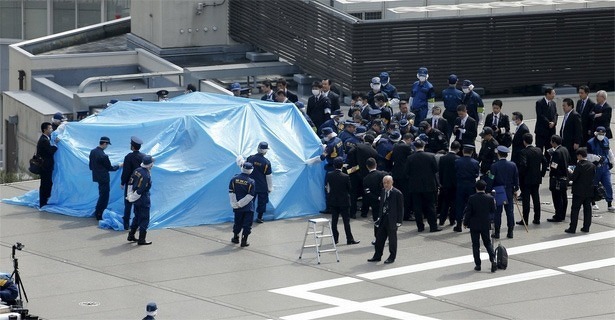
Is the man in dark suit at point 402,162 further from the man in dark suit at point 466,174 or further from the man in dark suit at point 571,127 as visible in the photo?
the man in dark suit at point 571,127

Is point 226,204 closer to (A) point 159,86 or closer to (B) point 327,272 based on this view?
(B) point 327,272

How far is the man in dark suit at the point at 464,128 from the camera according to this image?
25422 millimetres

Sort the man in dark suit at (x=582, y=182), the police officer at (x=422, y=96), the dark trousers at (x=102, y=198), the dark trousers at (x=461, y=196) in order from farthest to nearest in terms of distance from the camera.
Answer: the police officer at (x=422, y=96)
the dark trousers at (x=102, y=198)
the dark trousers at (x=461, y=196)
the man in dark suit at (x=582, y=182)

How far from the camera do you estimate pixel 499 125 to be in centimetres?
2567

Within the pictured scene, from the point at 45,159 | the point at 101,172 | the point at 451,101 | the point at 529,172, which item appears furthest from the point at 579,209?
the point at 45,159

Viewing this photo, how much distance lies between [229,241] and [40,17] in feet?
67.6

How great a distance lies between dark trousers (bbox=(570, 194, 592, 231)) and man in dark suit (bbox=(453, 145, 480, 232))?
1644 millimetres

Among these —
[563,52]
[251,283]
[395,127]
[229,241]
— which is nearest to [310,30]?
[563,52]

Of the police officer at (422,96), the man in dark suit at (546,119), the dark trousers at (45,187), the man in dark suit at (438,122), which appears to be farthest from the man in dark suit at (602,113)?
the dark trousers at (45,187)

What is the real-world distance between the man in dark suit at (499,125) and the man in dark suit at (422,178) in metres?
2.57

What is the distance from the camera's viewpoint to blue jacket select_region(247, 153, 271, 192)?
2375 cm

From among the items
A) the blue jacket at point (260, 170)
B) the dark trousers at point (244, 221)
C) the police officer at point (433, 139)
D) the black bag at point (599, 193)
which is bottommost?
the dark trousers at point (244, 221)

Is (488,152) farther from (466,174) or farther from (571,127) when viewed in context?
(571,127)

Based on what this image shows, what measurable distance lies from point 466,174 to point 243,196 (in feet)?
12.0
